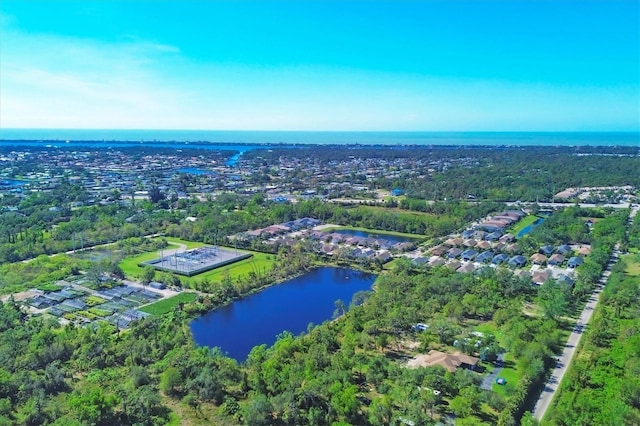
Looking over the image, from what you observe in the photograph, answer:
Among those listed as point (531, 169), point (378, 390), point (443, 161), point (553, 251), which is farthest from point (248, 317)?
point (443, 161)

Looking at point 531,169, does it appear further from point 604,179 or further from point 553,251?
point 553,251

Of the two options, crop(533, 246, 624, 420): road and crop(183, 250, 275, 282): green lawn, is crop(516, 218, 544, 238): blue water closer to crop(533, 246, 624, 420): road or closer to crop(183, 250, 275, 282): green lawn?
crop(533, 246, 624, 420): road

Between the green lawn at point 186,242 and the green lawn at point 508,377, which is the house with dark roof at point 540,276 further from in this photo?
the green lawn at point 186,242

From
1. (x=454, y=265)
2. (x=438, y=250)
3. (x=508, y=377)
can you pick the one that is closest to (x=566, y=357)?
(x=508, y=377)

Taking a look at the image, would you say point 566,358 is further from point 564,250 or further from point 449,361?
point 564,250

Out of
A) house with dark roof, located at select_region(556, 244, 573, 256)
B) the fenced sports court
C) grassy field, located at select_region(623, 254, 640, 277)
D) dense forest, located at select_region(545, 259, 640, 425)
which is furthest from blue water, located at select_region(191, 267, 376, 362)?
grassy field, located at select_region(623, 254, 640, 277)

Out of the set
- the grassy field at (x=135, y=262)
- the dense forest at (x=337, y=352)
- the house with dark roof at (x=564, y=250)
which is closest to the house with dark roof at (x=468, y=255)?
the dense forest at (x=337, y=352)
